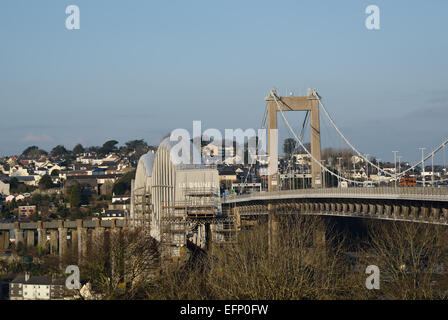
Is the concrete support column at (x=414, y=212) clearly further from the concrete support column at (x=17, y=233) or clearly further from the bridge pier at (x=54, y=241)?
the concrete support column at (x=17, y=233)

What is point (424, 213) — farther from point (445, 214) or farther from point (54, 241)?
point (54, 241)

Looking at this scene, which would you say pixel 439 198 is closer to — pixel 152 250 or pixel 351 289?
pixel 351 289

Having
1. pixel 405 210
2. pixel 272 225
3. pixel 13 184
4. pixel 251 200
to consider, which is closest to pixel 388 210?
pixel 405 210

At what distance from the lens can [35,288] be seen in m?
57.9

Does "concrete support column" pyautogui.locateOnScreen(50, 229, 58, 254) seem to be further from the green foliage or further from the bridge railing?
the green foliage

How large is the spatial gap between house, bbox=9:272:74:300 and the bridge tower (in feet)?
82.2

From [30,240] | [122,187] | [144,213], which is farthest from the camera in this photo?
[122,187]

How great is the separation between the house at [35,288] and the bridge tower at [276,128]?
2507cm

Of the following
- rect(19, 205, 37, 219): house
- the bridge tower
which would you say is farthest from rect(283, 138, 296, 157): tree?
rect(19, 205, 37, 219): house

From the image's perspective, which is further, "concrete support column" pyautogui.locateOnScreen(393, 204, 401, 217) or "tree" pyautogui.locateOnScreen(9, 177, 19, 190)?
"tree" pyautogui.locateOnScreen(9, 177, 19, 190)

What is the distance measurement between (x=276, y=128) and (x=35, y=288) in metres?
31.5

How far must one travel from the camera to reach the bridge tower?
79.9 m

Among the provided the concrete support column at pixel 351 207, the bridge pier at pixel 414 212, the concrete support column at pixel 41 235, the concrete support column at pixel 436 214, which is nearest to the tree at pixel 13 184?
the concrete support column at pixel 41 235

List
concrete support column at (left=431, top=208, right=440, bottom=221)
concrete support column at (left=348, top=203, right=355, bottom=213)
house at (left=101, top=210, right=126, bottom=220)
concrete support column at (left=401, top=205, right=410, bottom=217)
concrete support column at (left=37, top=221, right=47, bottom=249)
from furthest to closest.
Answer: house at (left=101, top=210, right=126, bottom=220), concrete support column at (left=37, top=221, right=47, bottom=249), concrete support column at (left=348, top=203, right=355, bottom=213), concrete support column at (left=401, top=205, right=410, bottom=217), concrete support column at (left=431, top=208, right=440, bottom=221)
